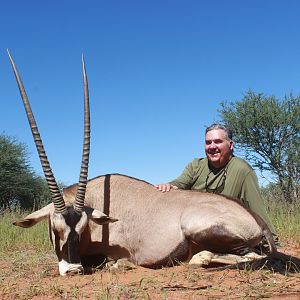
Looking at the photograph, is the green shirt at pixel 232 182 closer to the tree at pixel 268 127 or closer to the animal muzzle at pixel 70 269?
the animal muzzle at pixel 70 269

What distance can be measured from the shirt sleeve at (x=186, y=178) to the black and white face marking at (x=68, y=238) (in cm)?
136

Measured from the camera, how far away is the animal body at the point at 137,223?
14.4ft

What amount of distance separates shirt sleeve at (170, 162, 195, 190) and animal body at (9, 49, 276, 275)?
0.48m

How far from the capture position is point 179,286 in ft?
11.6

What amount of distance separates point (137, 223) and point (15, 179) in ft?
56.5

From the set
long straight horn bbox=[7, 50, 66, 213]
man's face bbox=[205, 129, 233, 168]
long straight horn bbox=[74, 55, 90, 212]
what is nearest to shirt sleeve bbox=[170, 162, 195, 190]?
man's face bbox=[205, 129, 233, 168]

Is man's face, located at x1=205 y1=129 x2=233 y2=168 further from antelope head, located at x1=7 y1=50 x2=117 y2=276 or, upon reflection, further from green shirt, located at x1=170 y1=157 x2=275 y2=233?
antelope head, located at x1=7 y1=50 x2=117 y2=276

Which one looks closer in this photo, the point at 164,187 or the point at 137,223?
the point at 137,223

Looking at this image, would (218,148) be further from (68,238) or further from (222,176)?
(68,238)

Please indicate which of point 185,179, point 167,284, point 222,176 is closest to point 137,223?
point 185,179

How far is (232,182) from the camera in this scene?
517 centimetres

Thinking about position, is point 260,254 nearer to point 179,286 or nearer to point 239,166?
point 239,166

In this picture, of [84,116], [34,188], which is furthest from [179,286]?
[34,188]

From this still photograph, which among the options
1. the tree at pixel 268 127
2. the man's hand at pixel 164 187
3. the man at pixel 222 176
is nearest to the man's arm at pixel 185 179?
the man at pixel 222 176
